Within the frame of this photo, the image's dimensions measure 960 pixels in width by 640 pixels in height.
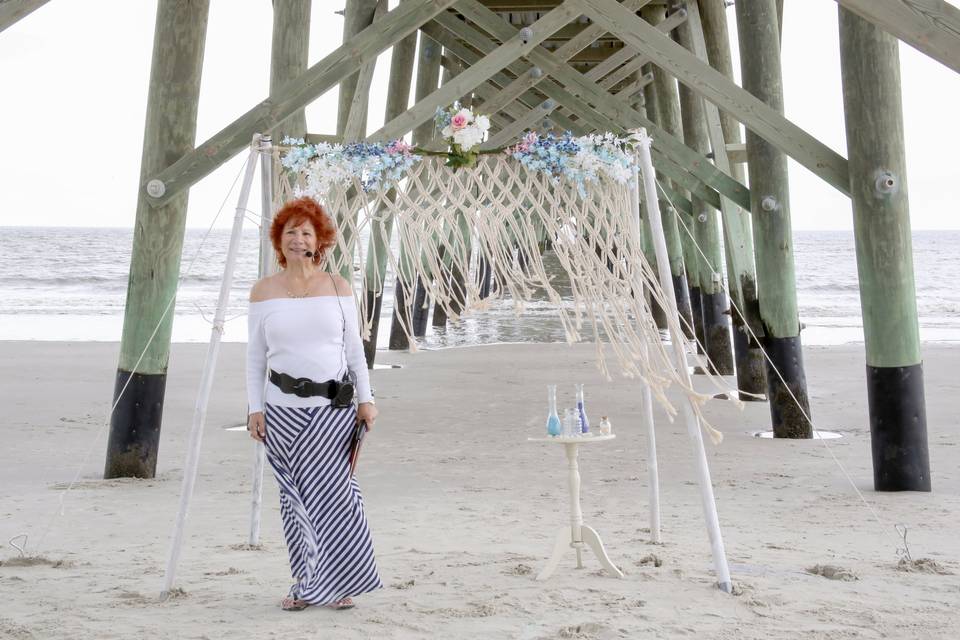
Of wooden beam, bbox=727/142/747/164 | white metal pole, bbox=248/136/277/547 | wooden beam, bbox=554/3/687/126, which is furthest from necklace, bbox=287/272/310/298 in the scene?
wooden beam, bbox=554/3/687/126

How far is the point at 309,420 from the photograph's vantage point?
3.74 meters

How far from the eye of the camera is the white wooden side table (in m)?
4.12

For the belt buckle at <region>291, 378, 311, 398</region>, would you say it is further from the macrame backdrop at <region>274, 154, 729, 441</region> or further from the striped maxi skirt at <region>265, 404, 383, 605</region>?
the macrame backdrop at <region>274, 154, 729, 441</region>

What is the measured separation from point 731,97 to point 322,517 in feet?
10.8

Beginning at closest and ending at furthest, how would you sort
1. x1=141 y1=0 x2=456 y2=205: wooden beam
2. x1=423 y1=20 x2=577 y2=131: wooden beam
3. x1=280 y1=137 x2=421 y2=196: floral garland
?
x1=280 y1=137 x2=421 y2=196: floral garland < x1=141 y1=0 x2=456 y2=205: wooden beam < x1=423 y1=20 x2=577 y2=131: wooden beam

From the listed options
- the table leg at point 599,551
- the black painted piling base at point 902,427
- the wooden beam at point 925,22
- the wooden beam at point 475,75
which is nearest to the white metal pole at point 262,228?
the table leg at point 599,551

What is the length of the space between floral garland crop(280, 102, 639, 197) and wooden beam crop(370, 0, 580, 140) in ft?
8.89

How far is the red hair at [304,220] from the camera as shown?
3.85m

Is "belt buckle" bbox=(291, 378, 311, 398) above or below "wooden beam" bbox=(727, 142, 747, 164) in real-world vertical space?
below

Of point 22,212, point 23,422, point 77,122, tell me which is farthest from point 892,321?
point 22,212

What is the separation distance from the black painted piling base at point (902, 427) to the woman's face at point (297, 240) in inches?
126

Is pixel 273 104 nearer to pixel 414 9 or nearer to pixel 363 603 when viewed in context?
pixel 414 9

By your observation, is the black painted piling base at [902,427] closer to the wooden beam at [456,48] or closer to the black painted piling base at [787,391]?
the black painted piling base at [787,391]

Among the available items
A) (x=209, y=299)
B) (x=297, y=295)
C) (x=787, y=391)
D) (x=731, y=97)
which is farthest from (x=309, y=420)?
(x=209, y=299)
